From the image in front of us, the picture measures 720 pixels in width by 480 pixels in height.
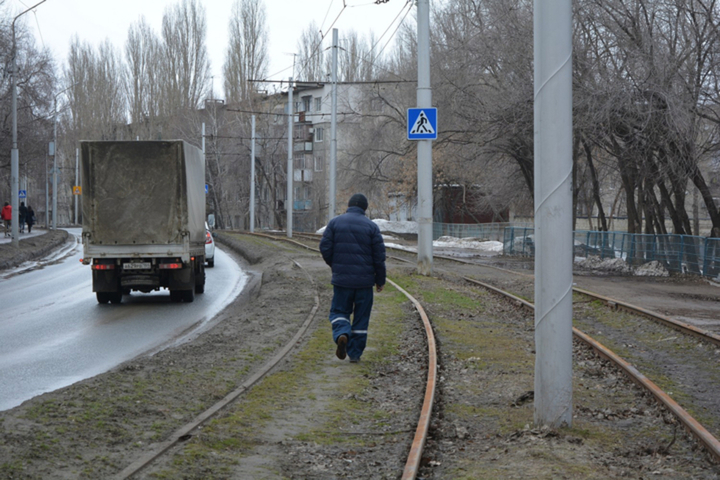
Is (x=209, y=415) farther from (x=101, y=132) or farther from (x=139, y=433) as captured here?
(x=101, y=132)

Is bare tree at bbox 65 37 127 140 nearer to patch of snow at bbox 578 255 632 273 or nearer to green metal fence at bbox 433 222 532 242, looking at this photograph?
green metal fence at bbox 433 222 532 242

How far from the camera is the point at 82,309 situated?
14539 mm

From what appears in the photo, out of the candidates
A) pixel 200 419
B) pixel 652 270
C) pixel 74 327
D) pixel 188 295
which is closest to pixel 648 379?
pixel 200 419

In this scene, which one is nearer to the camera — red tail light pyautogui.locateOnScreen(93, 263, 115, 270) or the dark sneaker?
the dark sneaker

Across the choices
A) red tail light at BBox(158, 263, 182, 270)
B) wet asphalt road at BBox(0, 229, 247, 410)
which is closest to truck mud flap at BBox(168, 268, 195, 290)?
red tail light at BBox(158, 263, 182, 270)

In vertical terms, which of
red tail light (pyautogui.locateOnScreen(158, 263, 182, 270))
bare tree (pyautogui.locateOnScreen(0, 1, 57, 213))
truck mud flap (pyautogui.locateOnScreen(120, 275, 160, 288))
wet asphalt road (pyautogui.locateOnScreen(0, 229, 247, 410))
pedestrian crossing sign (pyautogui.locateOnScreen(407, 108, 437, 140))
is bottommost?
wet asphalt road (pyautogui.locateOnScreen(0, 229, 247, 410))

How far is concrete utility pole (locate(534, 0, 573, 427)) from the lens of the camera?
18.3 ft

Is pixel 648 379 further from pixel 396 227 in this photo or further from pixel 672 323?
pixel 396 227

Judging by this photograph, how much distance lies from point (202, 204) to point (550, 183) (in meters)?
12.9

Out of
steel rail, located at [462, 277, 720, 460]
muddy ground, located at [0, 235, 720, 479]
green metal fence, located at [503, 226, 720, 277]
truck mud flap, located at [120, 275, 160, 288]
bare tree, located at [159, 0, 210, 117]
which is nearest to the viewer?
muddy ground, located at [0, 235, 720, 479]

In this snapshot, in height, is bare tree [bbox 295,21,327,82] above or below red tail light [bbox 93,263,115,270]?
above

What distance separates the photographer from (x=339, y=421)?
6.32 m

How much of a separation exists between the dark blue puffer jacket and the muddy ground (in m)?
0.94

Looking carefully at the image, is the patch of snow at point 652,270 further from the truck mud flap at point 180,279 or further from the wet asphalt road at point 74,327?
the truck mud flap at point 180,279
